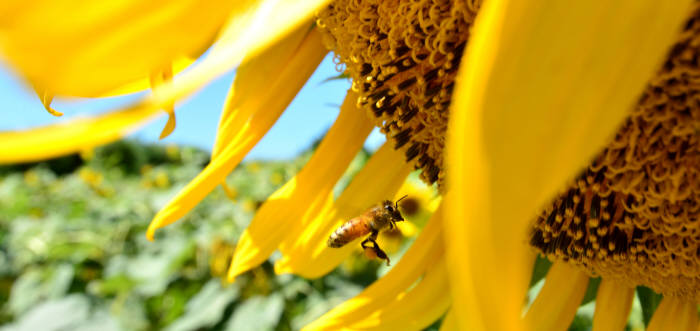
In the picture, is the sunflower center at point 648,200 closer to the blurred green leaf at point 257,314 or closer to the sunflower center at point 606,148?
the sunflower center at point 606,148

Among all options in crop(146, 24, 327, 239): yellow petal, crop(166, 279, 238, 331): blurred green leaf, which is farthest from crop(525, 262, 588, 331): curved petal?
crop(166, 279, 238, 331): blurred green leaf

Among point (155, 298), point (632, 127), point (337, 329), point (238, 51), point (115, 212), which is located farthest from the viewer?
point (115, 212)

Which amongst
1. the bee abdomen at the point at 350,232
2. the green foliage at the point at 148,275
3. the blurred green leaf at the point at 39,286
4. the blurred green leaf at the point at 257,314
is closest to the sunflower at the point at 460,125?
the bee abdomen at the point at 350,232

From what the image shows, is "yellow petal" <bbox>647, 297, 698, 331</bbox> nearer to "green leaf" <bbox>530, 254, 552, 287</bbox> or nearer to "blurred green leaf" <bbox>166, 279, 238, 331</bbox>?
"green leaf" <bbox>530, 254, 552, 287</bbox>

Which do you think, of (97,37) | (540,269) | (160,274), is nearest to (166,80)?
(97,37)

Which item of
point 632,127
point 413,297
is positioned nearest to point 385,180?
point 413,297

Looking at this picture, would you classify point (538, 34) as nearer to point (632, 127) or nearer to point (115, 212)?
point (632, 127)
